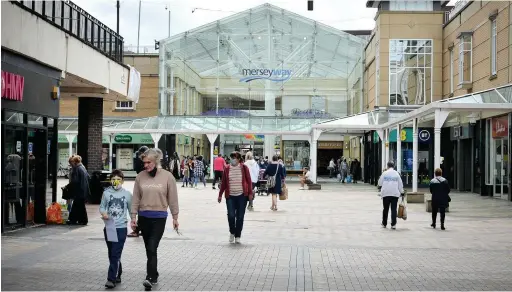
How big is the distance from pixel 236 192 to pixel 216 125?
32.3 metres

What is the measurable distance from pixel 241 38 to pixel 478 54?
66.2 feet

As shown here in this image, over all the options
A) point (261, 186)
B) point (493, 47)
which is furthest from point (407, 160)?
point (261, 186)

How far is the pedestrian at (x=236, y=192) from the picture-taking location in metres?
13.2

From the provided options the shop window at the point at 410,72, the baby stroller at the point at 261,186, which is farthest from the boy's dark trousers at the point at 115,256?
the shop window at the point at 410,72

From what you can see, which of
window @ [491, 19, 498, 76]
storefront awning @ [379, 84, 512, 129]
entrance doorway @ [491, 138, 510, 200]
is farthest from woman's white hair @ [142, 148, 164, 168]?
window @ [491, 19, 498, 76]

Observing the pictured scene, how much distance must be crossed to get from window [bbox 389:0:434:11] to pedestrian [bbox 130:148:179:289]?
3546 cm

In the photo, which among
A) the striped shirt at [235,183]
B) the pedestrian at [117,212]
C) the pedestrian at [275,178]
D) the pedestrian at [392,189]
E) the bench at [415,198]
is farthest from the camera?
the bench at [415,198]

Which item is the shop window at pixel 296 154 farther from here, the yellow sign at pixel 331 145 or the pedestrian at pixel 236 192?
the pedestrian at pixel 236 192

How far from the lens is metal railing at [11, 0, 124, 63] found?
52.2ft

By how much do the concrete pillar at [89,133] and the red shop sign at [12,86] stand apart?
10.1m

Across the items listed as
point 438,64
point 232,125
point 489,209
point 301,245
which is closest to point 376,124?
point 438,64

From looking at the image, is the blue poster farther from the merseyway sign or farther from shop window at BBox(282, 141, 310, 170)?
shop window at BBox(282, 141, 310, 170)

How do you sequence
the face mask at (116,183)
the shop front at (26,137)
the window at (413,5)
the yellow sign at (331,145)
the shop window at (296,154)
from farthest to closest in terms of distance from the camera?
the yellow sign at (331,145)
the shop window at (296,154)
the window at (413,5)
the shop front at (26,137)
the face mask at (116,183)

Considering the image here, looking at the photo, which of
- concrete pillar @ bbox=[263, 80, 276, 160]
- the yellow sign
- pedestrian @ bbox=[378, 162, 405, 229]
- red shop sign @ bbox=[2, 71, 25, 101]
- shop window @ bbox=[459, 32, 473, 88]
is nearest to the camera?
red shop sign @ bbox=[2, 71, 25, 101]
